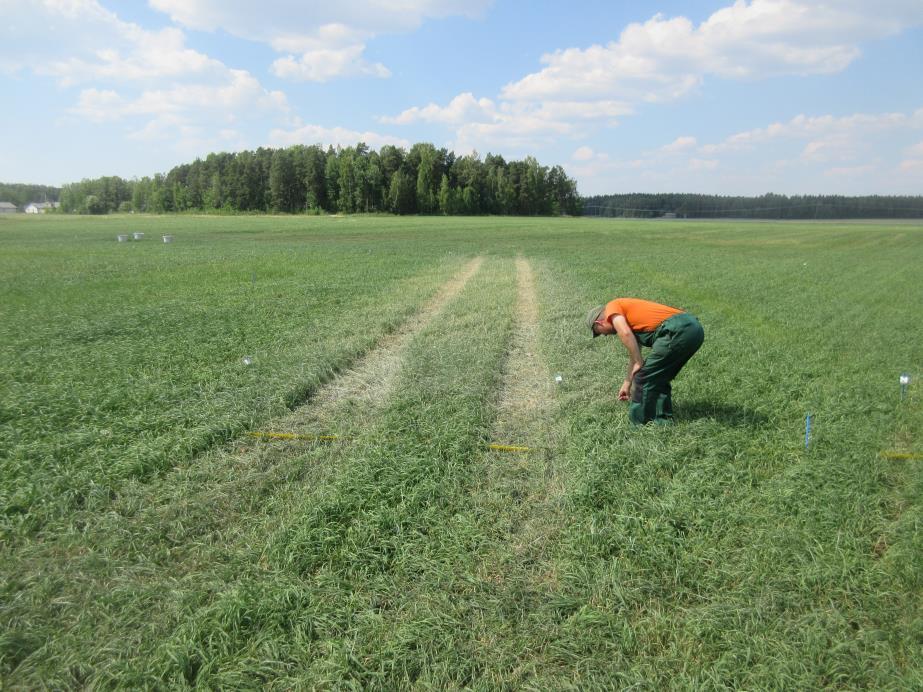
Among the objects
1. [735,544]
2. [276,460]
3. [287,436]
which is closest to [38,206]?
[287,436]

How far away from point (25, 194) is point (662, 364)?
724 ft

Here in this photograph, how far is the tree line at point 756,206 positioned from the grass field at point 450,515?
125610 mm

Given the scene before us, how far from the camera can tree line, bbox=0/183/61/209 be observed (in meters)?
166

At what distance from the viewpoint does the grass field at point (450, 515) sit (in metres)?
3.13

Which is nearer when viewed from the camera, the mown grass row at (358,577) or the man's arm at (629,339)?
the mown grass row at (358,577)

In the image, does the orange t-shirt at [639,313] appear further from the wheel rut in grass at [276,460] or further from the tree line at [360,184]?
the tree line at [360,184]

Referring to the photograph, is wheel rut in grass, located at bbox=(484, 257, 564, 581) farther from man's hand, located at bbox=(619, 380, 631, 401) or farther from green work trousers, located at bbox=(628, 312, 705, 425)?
green work trousers, located at bbox=(628, 312, 705, 425)

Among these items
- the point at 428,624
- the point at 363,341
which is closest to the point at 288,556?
the point at 428,624

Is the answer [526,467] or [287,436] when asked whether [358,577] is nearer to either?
[526,467]

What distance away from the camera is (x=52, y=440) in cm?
563

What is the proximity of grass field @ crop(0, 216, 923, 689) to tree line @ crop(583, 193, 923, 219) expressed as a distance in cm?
12561

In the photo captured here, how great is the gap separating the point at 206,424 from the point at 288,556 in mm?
2750

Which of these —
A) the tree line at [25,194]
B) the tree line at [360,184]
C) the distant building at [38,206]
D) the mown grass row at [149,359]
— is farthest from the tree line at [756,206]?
the tree line at [25,194]

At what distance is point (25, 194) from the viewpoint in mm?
170500
